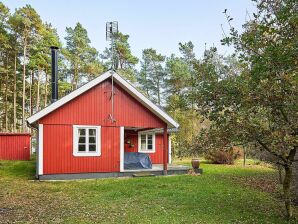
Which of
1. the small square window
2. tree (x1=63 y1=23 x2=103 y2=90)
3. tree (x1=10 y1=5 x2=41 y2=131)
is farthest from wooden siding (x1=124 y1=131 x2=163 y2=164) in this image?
tree (x1=63 y1=23 x2=103 y2=90)

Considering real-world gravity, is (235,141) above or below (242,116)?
below

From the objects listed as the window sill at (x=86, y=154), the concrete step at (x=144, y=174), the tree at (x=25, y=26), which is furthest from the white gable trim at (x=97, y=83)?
the tree at (x=25, y=26)

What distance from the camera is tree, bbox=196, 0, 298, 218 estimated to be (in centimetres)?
592

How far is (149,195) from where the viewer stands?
10.2 m

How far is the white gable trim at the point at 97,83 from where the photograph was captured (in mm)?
14045

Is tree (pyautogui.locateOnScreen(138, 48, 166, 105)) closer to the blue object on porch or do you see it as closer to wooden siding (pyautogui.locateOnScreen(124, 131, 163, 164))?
wooden siding (pyautogui.locateOnScreen(124, 131, 163, 164))

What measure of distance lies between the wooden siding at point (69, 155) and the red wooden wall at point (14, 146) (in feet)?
27.1

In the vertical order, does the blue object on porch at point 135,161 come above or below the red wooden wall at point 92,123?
below

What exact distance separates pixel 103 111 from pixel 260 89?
10.3 m

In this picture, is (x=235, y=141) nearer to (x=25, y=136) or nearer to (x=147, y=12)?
(x=147, y=12)

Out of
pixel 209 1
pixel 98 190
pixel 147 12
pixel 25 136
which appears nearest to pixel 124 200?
pixel 98 190

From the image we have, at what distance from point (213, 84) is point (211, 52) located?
0.74 meters

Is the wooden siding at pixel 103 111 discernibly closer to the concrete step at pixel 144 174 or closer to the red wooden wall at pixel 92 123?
the red wooden wall at pixel 92 123

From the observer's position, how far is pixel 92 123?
15258 millimetres
